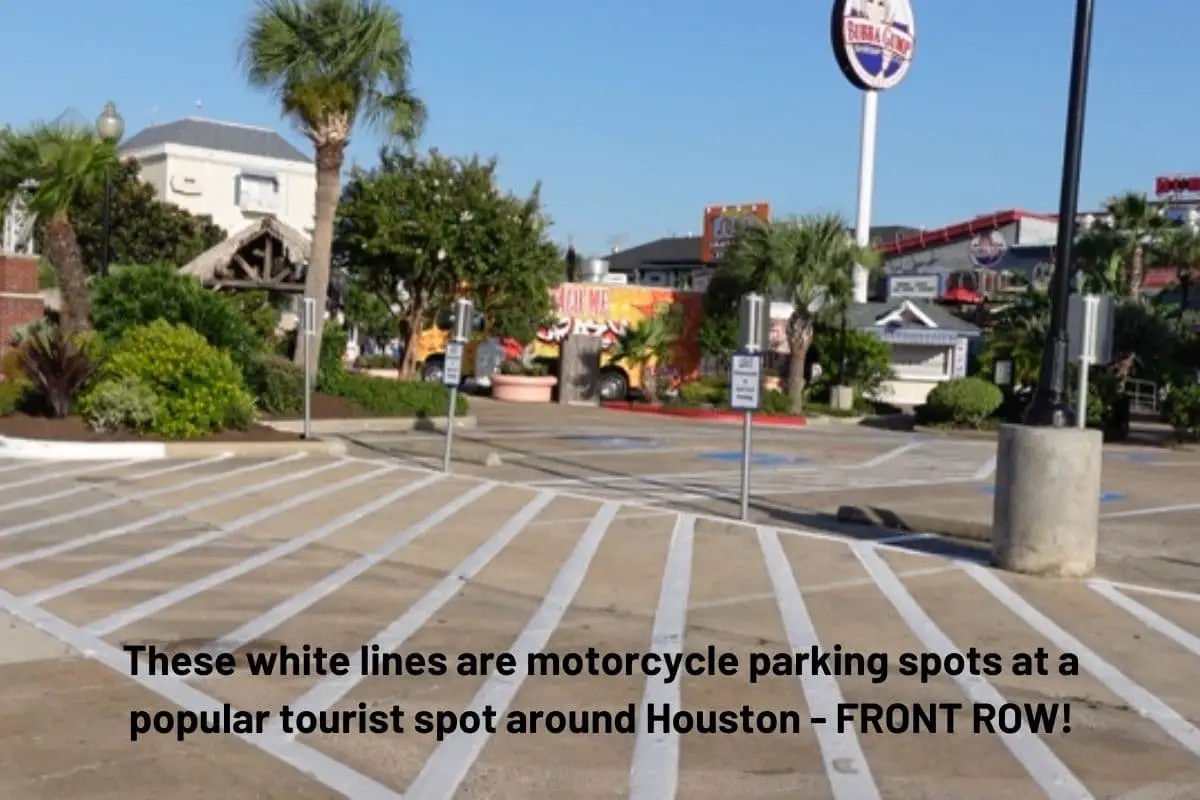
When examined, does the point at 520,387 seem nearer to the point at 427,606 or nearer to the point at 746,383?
the point at 746,383

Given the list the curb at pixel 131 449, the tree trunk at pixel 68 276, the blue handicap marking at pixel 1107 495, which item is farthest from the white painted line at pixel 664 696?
the tree trunk at pixel 68 276

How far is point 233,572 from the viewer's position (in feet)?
→ 34.6

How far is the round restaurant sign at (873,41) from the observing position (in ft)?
150

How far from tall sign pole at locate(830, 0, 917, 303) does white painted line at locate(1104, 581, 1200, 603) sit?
34071 millimetres

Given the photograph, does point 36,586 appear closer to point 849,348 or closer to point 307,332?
point 307,332

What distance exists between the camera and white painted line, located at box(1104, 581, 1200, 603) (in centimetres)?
1049

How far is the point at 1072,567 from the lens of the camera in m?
10.9

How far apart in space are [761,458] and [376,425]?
7326 millimetres

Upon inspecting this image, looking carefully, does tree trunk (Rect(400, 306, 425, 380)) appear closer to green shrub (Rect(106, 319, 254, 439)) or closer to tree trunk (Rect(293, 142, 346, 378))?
tree trunk (Rect(293, 142, 346, 378))

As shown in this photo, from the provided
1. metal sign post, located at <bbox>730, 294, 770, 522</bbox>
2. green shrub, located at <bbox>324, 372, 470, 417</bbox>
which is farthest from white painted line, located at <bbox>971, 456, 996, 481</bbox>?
green shrub, located at <bbox>324, 372, 470, 417</bbox>

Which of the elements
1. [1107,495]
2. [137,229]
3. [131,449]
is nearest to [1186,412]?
[1107,495]

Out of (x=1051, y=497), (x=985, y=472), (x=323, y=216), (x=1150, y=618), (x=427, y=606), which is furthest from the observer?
(x=323, y=216)

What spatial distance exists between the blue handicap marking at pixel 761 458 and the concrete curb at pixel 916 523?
19.5ft

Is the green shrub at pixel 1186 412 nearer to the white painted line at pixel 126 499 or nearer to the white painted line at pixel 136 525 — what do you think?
the white painted line at pixel 126 499
